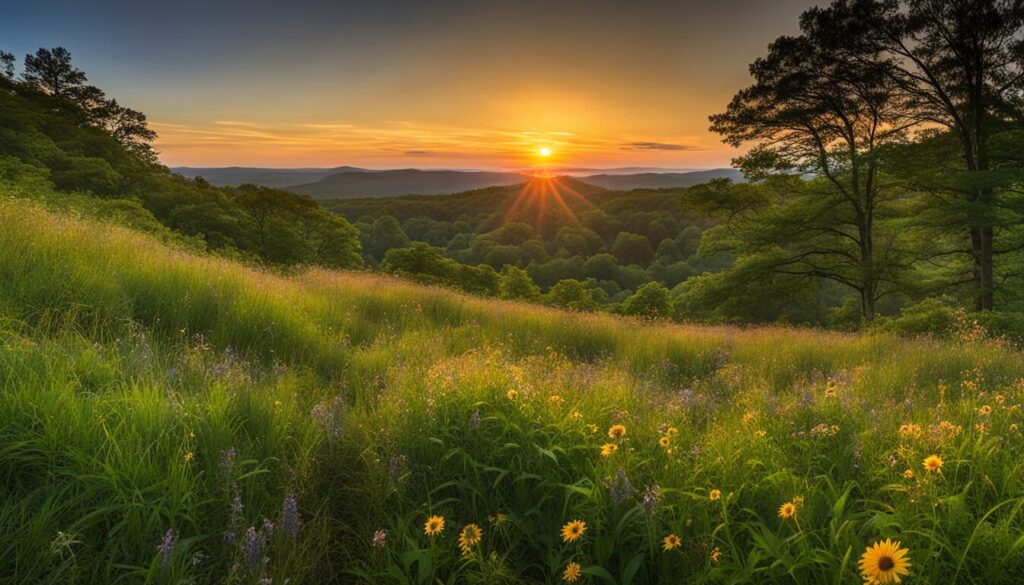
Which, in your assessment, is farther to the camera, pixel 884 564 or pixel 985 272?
pixel 985 272

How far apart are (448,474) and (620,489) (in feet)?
3.18

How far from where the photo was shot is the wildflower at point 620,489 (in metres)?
2.22

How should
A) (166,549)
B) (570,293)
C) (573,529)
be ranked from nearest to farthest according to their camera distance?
(166,549) → (573,529) → (570,293)

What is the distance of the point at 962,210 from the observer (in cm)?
1625

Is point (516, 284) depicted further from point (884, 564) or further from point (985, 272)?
point (884, 564)

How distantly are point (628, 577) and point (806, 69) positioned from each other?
22832mm

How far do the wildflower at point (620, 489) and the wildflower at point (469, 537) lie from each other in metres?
0.65

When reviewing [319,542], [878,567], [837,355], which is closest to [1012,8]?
[837,355]

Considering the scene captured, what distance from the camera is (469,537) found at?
207 cm

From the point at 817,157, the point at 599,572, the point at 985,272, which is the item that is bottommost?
the point at 599,572

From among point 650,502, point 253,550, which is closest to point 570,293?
point 650,502

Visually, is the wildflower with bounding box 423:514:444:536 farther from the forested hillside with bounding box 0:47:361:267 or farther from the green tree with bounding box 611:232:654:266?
the green tree with bounding box 611:232:654:266

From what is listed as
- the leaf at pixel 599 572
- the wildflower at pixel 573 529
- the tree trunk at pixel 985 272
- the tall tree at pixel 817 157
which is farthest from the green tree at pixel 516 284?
the leaf at pixel 599 572

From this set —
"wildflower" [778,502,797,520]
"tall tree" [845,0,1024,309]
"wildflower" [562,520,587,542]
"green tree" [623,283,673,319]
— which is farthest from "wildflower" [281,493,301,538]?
"green tree" [623,283,673,319]
